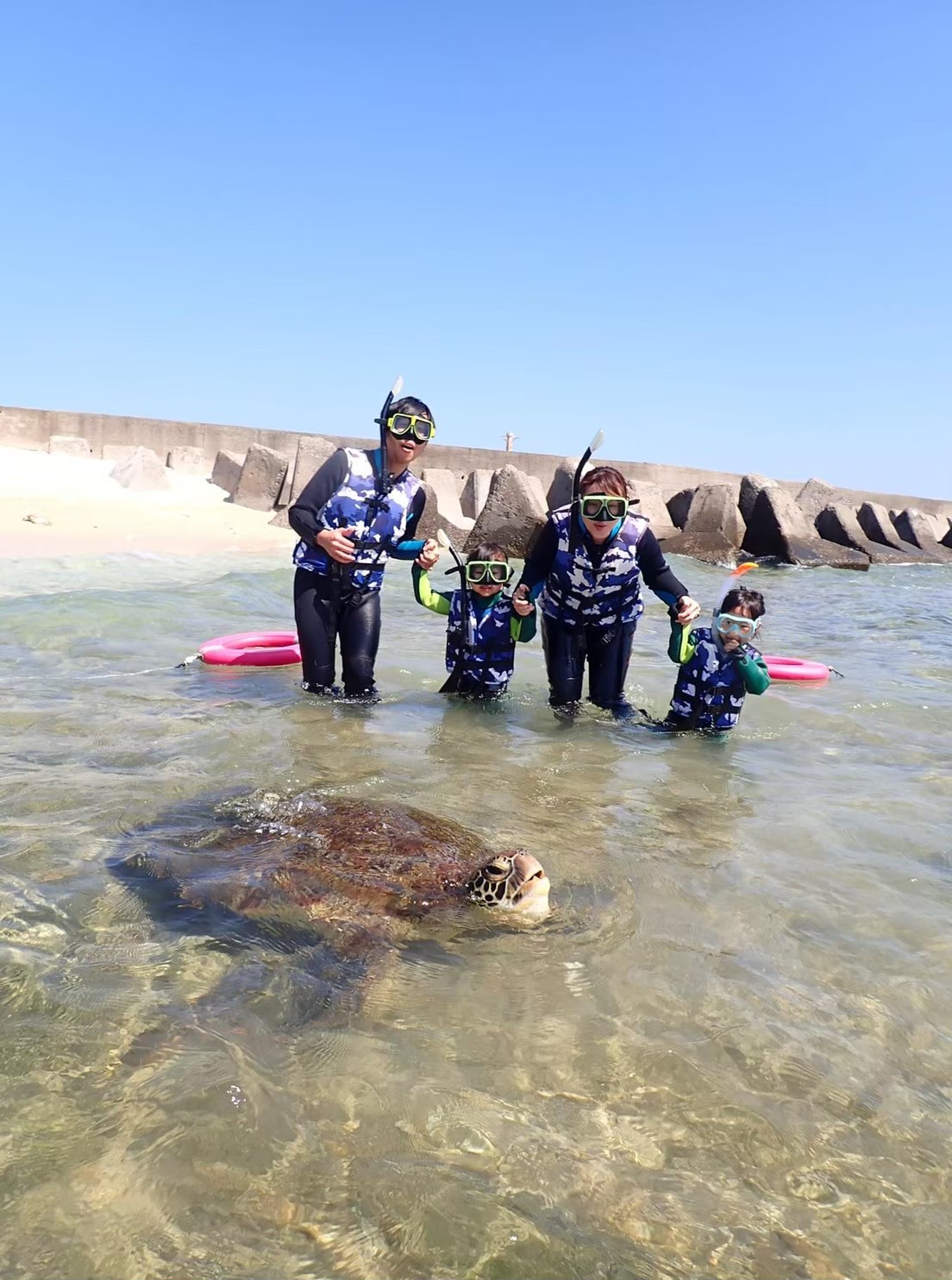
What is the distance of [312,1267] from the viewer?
5.18ft

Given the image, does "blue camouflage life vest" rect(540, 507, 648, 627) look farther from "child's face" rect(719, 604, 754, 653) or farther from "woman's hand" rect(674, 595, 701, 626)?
"child's face" rect(719, 604, 754, 653)

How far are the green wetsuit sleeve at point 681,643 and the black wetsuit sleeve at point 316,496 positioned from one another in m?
2.22

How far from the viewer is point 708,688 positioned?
5496 millimetres

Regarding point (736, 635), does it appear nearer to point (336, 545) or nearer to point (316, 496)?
point (336, 545)

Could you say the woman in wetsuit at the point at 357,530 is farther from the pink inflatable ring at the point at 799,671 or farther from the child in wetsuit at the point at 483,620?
the pink inflatable ring at the point at 799,671

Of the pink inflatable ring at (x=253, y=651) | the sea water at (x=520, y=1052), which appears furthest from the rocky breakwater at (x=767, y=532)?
the sea water at (x=520, y=1052)

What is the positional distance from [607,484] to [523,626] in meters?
1.11

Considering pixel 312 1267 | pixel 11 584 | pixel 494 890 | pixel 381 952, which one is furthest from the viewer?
pixel 11 584

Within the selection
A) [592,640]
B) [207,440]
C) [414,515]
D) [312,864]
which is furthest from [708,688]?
[207,440]

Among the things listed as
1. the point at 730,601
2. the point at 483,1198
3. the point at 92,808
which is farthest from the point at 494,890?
the point at 730,601

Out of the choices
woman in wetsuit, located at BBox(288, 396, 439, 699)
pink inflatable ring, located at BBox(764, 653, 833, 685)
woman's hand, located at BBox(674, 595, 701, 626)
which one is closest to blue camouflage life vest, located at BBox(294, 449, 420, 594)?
woman in wetsuit, located at BBox(288, 396, 439, 699)

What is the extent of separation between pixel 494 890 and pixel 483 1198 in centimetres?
116

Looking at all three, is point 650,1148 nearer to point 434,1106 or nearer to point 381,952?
point 434,1106

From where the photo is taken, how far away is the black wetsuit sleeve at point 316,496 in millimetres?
5293
